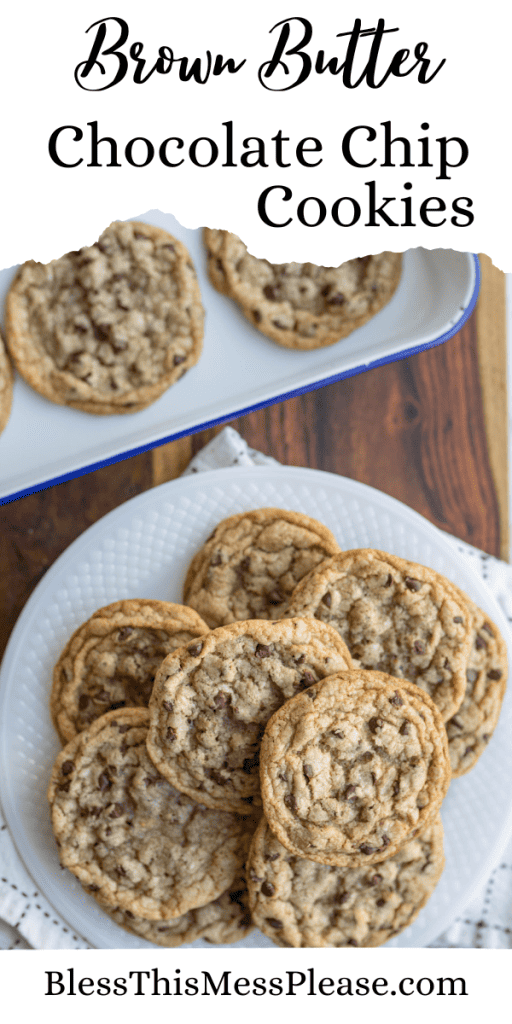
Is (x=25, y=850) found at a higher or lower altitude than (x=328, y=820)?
lower

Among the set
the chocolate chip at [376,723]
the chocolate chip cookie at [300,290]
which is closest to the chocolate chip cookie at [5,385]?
the chocolate chip cookie at [300,290]

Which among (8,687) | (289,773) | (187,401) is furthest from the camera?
(187,401)

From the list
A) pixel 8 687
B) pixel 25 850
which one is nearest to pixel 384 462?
pixel 8 687

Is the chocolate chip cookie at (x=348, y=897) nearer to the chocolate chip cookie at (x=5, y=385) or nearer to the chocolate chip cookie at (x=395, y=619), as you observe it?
the chocolate chip cookie at (x=395, y=619)

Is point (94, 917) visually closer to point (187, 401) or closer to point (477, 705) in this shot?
point (477, 705)

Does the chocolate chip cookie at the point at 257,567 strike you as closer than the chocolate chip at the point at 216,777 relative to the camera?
No

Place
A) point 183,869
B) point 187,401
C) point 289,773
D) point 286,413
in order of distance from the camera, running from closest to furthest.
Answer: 1. point 289,773
2. point 183,869
3. point 187,401
4. point 286,413

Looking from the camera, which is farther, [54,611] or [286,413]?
[286,413]
